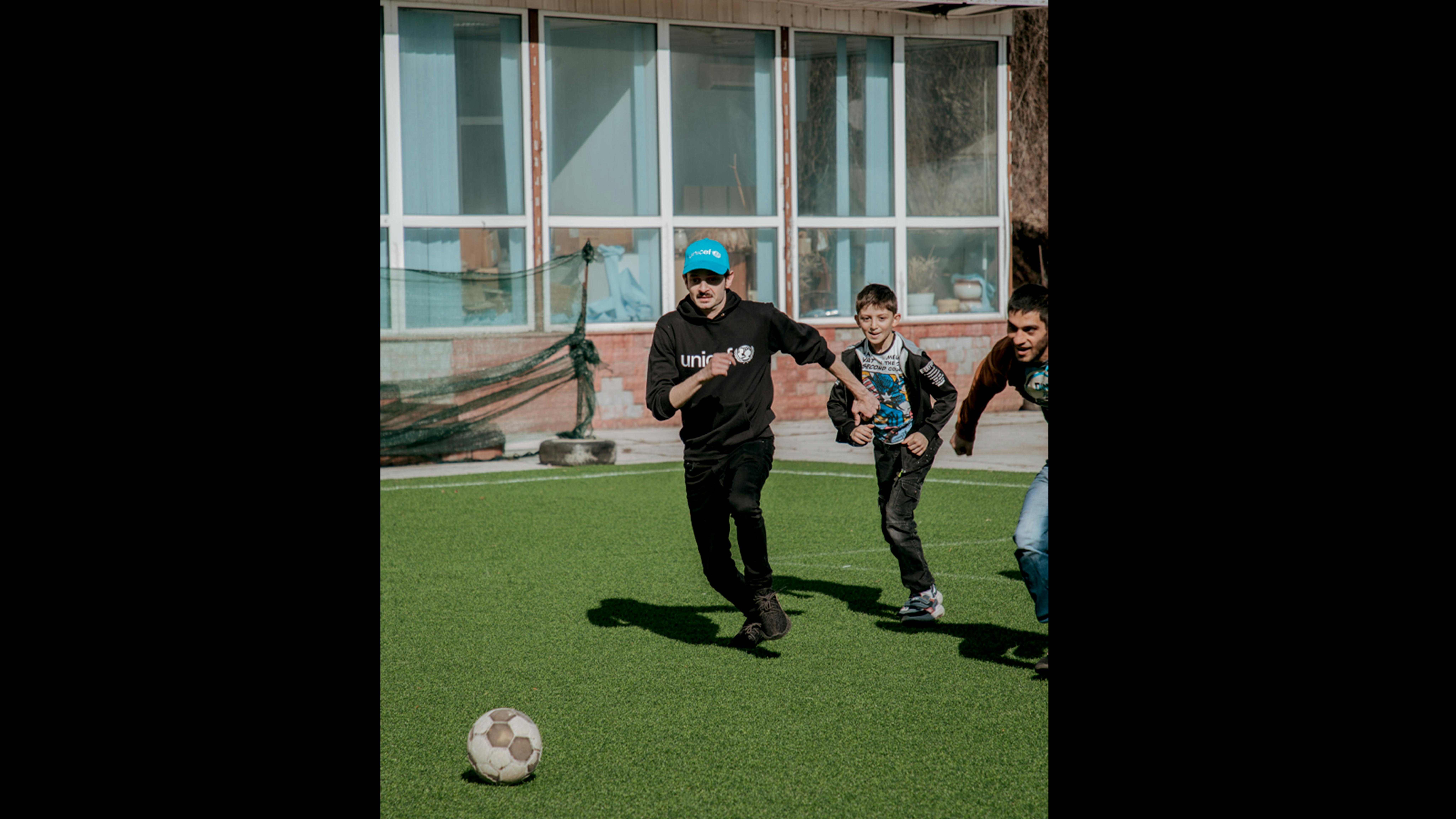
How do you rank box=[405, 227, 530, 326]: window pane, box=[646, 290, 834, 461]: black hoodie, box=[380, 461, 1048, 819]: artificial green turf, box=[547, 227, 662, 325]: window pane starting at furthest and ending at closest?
box=[547, 227, 662, 325]: window pane
box=[405, 227, 530, 326]: window pane
box=[646, 290, 834, 461]: black hoodie
box=[380, 461, 1048, 819]: artificial green turf

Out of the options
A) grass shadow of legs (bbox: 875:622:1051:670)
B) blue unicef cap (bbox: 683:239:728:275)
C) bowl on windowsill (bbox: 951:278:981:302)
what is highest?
bowl on windowsill (bbox: 951:278:981:302)

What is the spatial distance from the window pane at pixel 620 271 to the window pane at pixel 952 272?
3739 millimetres

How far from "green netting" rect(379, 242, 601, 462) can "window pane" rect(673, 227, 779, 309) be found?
2406 mm

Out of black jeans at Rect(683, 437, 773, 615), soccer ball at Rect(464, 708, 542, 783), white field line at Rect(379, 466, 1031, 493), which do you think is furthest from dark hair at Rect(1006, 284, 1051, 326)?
white field line at Rect(379, 466, 1031, 493)

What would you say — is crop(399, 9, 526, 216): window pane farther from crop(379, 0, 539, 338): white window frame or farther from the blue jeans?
the blue jeans

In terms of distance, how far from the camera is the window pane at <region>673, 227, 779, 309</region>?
60.2 ft

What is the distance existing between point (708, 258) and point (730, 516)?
1245 millimetres

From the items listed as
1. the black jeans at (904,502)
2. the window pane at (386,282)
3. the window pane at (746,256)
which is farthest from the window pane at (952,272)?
the black jeans at (904,502)

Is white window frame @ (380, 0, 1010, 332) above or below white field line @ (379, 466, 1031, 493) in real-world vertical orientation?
above

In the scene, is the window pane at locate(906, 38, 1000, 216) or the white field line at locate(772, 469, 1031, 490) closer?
the white field line at locate(772, 469, 1031, 490)

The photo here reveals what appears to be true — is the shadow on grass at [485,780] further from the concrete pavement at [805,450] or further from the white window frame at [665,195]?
the white window frame at [665,195]
